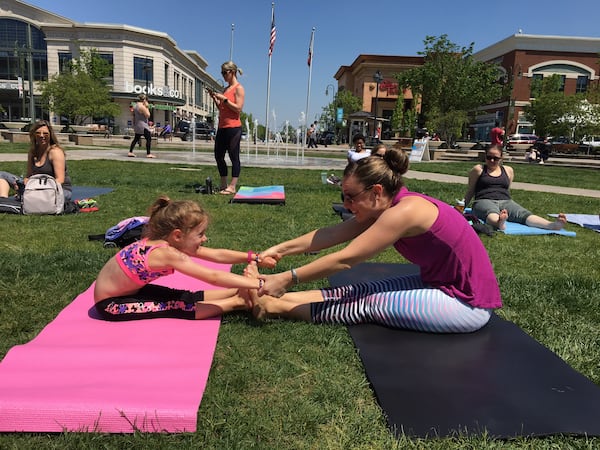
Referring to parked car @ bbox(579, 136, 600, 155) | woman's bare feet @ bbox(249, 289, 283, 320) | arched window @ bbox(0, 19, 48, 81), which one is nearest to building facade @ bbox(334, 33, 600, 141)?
parked car @ bbox(579, 136, 600, 155)

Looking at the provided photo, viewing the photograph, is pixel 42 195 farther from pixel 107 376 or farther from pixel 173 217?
pixel 107 376

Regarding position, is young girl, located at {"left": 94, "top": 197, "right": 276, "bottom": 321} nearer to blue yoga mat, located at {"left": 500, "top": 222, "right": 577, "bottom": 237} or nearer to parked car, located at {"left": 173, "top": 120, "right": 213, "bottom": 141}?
blue yoga mat, located at {"left": 500, "top": 222, "right": 577, "bottom": 237}

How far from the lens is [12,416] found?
2049 millimetres

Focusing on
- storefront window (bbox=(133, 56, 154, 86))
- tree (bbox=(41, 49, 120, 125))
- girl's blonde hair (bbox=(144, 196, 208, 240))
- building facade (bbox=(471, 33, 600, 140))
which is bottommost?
girl's blonde hair (bbox=(144, 196, 208, 240))

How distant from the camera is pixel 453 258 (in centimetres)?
295

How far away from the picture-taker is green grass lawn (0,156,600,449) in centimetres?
207

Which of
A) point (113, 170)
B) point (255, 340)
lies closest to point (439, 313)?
point (255, 340)

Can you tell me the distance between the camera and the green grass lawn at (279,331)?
2.07 meters

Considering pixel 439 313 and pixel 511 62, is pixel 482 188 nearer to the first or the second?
pixel 439 313

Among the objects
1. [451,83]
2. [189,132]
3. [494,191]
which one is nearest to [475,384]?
[494,191]

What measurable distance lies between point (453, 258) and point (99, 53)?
199 ft

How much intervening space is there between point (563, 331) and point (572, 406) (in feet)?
3.93

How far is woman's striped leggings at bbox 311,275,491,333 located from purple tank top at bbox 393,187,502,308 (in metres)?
0.08

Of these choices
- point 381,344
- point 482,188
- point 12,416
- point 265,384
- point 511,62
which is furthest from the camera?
point 511,62
